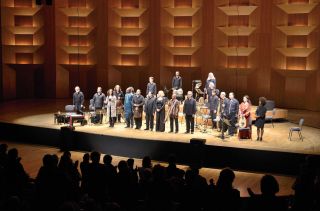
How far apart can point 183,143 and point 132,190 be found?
5.72 meters

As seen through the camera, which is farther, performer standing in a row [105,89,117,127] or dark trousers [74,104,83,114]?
dark trousers [74,104,83,114]

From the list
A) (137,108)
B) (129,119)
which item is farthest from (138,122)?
(137,108)

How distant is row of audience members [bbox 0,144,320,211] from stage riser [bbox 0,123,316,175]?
14.5 ft

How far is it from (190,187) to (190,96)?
29.0 ft

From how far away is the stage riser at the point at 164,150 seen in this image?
1092cm

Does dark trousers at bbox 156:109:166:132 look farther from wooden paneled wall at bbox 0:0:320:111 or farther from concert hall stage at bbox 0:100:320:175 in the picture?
wooden paneled wall at bbox 0:0:320:111

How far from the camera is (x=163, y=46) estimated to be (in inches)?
854

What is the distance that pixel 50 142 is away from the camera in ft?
45.5

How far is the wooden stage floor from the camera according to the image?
12.7m

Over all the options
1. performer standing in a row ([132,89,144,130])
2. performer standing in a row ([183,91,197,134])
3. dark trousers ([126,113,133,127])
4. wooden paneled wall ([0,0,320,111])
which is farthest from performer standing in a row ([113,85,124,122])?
wooden paneled wall ([0,0,320,111])

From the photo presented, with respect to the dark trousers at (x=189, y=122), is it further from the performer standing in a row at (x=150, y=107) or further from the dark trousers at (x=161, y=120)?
the performer standing in a row at (x=150, y=107)

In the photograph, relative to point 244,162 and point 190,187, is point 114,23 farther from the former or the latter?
point 190,187

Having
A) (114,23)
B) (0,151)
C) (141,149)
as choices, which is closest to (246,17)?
(114,23)

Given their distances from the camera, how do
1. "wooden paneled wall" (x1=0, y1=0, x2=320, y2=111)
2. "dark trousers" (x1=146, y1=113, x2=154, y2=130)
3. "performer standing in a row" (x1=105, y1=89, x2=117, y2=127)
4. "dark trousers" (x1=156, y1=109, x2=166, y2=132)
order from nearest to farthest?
"dark trousers" (x1=156, y1=109, x2=166, y2=132)
"dark trousers" (x1=146, y1=113, x2=154, y2=130)
"performer standing in a row" (x1=105, y1=89, x2=117, y2=127)
"wooden paneled wall" (x1=0, y1=0, x2=320, y2=111)
